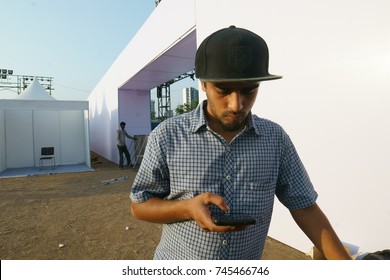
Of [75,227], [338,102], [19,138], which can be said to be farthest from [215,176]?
[19,138]

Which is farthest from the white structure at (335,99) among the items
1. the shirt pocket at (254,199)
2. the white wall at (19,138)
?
the white wall at (19,138)

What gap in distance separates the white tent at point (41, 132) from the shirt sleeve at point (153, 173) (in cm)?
1141

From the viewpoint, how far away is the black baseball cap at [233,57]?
894 millimetres

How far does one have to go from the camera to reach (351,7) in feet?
8.36

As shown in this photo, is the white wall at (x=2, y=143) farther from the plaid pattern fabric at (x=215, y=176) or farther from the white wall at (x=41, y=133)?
the plaid pattern fabric at (x=215, y=176)

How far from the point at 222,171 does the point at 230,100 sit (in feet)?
0.87

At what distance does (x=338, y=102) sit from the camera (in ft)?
8.98

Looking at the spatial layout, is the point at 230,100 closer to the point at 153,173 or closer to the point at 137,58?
the point at 153,173

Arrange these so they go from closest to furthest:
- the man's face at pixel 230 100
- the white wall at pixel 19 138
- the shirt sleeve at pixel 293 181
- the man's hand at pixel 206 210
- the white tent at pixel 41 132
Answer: the man's hand at pixel 206 210 → the man's face at pixel 230 100 → the shirt sleeve at pixel 293 181 → the white tent at pixel 41 132 → the white wall at pixel 19 138

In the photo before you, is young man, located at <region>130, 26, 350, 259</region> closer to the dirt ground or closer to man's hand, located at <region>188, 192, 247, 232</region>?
man's hand, located at <region>188, 192, 247, 232</region>

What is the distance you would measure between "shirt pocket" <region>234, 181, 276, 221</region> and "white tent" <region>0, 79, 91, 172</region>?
1164 cm
